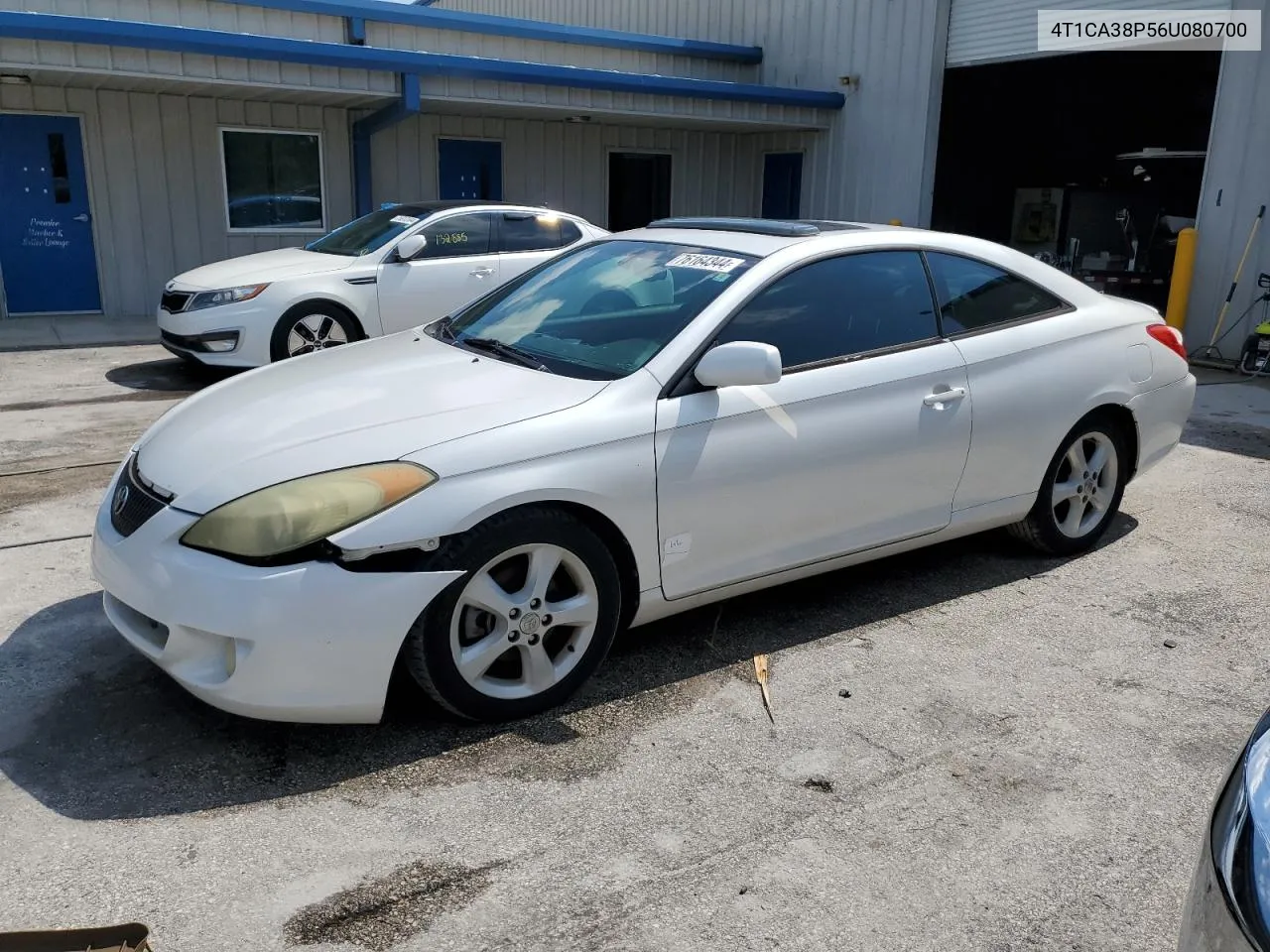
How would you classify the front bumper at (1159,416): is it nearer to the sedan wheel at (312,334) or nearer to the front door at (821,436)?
the front door at (821,436)

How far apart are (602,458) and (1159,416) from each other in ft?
10.3

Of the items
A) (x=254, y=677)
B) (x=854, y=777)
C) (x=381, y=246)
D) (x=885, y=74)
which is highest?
(x=885, y=74)

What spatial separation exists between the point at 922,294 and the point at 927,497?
848 millimetres

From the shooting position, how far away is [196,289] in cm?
886

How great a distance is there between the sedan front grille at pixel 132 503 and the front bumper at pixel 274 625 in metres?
0.09

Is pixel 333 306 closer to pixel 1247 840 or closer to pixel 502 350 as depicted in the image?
pixel 502 350

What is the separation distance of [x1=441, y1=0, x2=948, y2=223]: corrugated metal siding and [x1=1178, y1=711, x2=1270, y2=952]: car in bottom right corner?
47.5 feet

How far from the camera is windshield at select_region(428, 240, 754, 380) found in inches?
153

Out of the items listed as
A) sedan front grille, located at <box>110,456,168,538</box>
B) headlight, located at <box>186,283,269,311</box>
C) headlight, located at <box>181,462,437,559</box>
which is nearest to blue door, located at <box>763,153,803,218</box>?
headlight, located at <box>186,283,269,311</box>

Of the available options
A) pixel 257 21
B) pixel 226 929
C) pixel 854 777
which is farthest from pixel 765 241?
pixel 257 21

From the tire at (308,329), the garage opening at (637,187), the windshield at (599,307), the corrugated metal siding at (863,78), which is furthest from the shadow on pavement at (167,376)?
the corrugated metal siding at (863,78)

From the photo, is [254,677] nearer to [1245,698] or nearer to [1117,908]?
[1117,908]

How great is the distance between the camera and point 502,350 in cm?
415

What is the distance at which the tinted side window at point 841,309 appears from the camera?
399 centimetres
